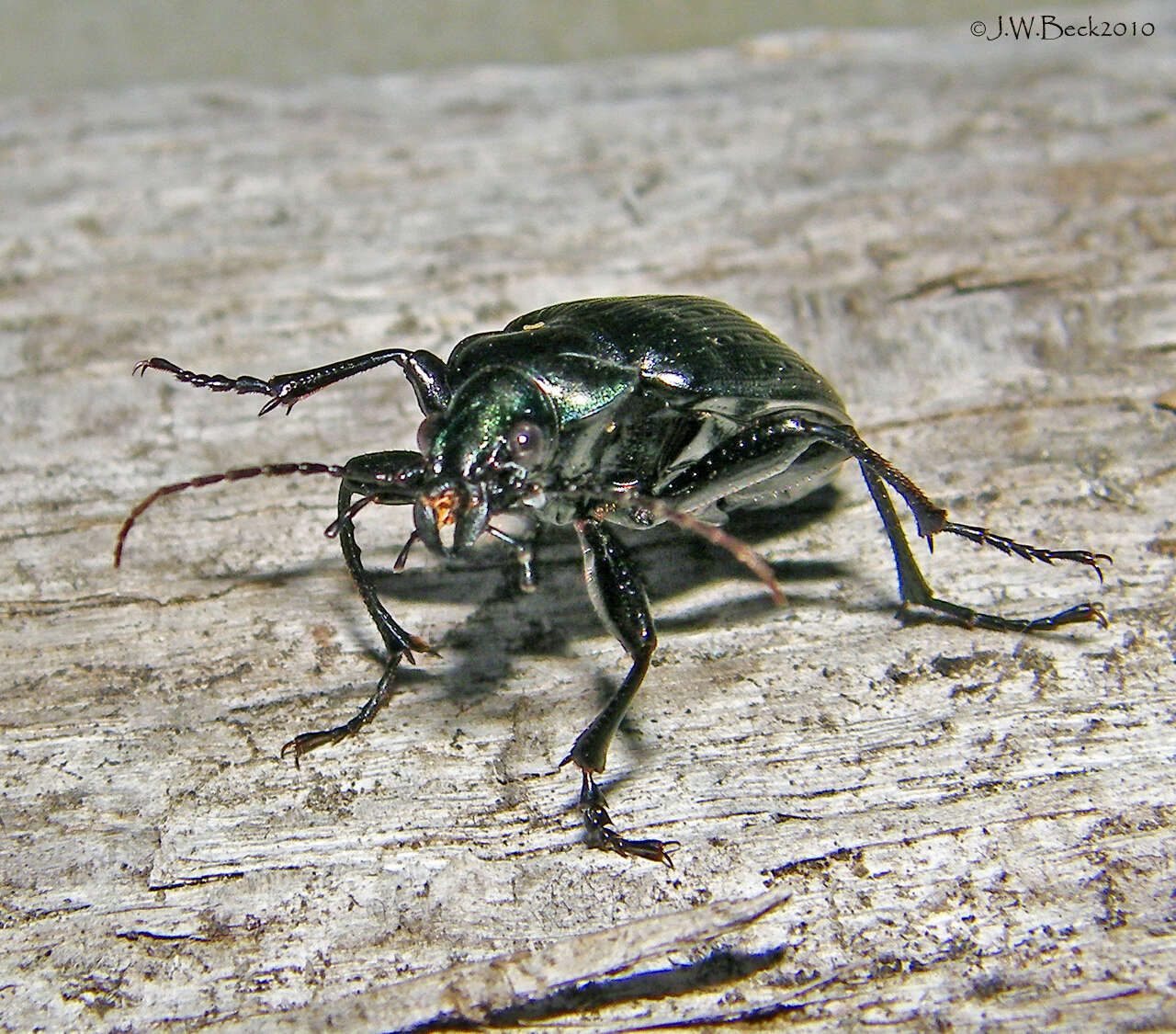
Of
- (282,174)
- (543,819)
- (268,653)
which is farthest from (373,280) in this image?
(543,819)

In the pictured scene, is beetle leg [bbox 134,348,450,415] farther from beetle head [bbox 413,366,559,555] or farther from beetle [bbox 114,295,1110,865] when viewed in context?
beetle head [bbox 413,366,559,555]

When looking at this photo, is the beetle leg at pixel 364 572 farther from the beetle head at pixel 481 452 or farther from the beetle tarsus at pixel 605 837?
the beetle tarsus at pixel 605 837

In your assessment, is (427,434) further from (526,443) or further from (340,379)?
(340,379)

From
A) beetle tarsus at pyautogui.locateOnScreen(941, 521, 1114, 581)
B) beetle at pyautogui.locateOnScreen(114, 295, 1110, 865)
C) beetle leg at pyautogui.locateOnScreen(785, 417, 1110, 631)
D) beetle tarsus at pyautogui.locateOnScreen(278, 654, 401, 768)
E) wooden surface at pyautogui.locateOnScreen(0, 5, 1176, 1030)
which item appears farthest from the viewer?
beetle tarsus at pyautogui.locateOnScreen(941, 521, 1114, 581)

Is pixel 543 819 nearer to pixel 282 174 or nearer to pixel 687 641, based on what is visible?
pixel 687 641

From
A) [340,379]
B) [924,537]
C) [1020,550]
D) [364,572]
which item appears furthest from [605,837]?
[1020,550]

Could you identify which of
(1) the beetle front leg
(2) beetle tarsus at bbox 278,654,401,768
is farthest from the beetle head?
(2) beetle tarsus at bbox 278,654,401,768

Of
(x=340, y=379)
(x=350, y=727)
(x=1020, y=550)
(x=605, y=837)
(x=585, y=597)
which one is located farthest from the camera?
(x=585, y=597)
